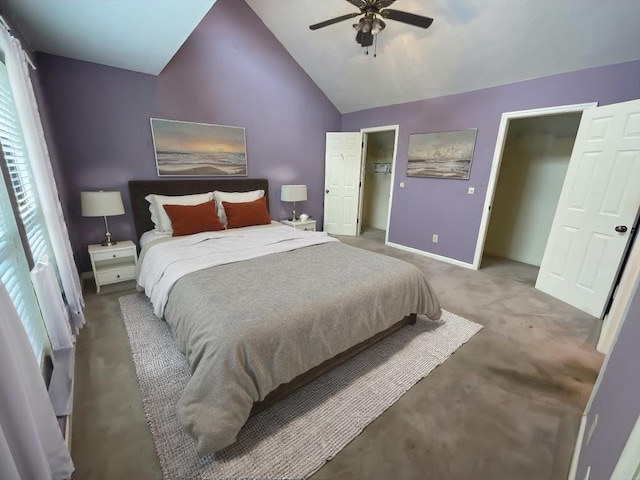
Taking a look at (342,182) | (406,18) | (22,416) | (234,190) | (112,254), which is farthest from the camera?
(342,182)

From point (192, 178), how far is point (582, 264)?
15.1ft

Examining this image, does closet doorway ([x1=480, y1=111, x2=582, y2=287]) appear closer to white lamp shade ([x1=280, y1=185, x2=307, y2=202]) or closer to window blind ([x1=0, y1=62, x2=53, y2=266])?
white lamp shade ([x1=280, y1=185, x2=307, y2=202])

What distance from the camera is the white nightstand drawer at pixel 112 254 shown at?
8.93ft

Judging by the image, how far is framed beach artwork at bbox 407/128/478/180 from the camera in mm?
3611

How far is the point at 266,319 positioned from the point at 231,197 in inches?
99.3

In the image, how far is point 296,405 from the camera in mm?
1542

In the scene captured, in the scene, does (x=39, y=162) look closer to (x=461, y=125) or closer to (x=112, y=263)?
(x=112, y=263)

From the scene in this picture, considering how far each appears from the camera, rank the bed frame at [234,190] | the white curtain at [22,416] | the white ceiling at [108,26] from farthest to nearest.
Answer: the white ceiling at [108,26]
the bed frame at [234,190]
the white curtain at [22,416]

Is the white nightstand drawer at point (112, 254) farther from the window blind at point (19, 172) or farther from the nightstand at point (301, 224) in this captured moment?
the nightstand at point (301, 224)

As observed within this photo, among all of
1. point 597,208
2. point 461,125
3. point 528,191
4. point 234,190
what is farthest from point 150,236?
point 528,191

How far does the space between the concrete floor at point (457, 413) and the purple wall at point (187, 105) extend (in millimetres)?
1586

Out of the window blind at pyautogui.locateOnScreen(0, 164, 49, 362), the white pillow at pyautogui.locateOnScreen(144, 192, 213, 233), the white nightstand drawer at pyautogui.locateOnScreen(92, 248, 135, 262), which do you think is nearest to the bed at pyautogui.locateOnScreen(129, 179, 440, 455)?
the white nightstand drawer at pyautogui.locateOnScreen(92, 248, 135, 262)

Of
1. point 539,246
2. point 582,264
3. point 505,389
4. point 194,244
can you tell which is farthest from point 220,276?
point 539,246

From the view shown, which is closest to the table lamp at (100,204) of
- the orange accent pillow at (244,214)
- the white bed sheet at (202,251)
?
the white bed sheet at (202,251)
